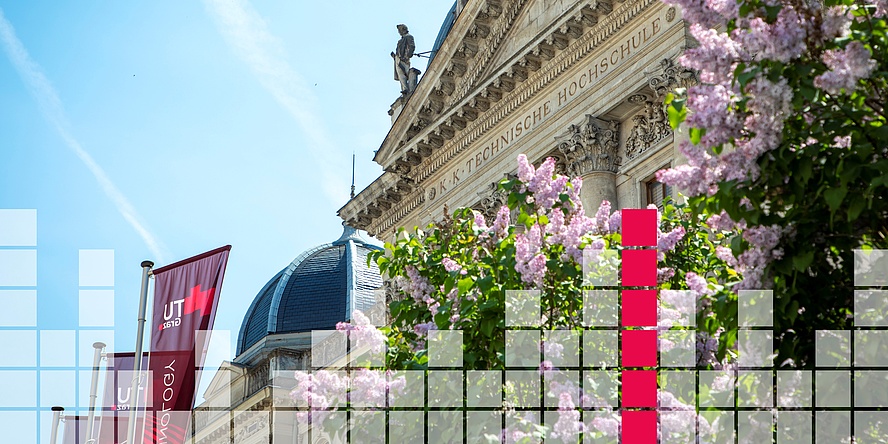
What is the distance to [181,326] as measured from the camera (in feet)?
85.4

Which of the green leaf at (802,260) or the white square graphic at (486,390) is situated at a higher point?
the green leaf at (802,260)

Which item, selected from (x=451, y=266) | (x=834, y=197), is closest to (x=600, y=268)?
(x=451, y=266)

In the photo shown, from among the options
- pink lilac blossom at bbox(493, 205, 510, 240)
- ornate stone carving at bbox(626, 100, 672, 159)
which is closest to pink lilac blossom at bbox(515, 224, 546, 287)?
pink lilac blossom at bbox(493, 205, 510, 240)

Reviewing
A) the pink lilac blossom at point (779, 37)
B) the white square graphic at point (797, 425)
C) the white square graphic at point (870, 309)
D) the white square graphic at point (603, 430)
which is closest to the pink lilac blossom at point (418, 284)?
the white square graphic at point (603, 430)

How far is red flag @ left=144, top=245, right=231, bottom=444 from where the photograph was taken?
84.9 ft

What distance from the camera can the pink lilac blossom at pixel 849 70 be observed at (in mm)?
11461

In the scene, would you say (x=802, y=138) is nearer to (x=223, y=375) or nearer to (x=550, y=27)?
(x=550, y=27)

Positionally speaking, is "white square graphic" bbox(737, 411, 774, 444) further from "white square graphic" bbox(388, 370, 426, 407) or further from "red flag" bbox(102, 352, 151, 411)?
"red flag" bbox(102, 352, 151, 411)

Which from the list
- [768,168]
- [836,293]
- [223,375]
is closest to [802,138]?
[768,168]

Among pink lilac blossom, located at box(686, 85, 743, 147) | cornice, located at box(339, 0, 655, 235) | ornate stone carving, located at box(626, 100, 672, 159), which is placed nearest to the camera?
pink lilac blossom, located at box(686, 85, 743, 147)

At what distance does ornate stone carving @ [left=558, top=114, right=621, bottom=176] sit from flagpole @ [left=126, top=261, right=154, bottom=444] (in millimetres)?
9017

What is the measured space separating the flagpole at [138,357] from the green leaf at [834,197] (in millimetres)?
18587

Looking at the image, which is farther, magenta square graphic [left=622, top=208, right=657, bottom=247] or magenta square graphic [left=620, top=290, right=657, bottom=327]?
magenta square graphic [left=622, top=208, right=657, bottom=247]

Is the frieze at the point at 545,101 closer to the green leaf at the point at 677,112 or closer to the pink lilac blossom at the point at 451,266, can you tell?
the pink lilac blossom at the point at 451,266
